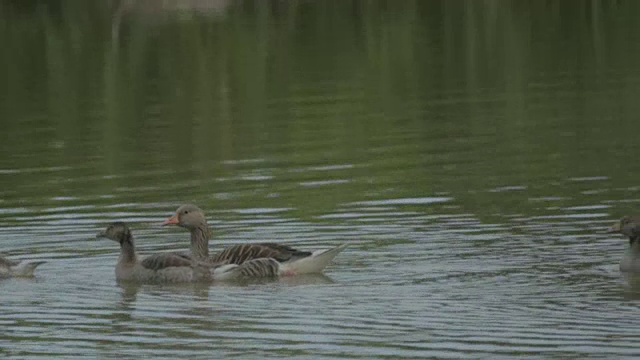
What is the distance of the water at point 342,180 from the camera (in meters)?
17.0

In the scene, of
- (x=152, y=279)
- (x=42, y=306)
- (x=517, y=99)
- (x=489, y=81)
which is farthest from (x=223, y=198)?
(x=489, y=81)

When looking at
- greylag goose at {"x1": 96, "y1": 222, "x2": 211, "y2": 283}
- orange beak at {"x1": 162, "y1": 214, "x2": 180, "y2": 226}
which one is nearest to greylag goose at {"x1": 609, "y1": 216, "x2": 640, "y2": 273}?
greylag goose at {"x1": 96, "y1": 222, "x2": 211, "y2": 283}

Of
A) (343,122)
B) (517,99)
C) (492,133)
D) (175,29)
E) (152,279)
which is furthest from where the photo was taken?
(175,29)

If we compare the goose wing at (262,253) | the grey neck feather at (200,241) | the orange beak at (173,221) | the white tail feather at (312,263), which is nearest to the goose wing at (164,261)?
the goose wing at (262,253)

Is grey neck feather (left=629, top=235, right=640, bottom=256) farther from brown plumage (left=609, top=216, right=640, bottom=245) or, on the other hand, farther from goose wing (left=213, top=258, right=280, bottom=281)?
goose wing (left=213, top=258, right=280, bottom=281)

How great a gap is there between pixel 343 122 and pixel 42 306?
48.3ft

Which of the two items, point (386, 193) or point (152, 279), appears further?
point (386, 193)

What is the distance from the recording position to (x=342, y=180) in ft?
86.3

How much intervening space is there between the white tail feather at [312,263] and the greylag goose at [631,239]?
2478 mm

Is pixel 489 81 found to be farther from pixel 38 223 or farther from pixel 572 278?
pixel 572 278

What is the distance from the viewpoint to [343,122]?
3294 cm

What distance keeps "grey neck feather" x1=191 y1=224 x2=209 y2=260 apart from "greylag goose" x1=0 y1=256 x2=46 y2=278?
4.88 feet

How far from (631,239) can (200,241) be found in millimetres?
4093

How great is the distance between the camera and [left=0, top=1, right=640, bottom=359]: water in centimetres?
1695
